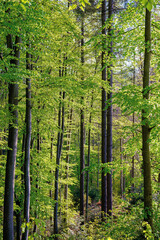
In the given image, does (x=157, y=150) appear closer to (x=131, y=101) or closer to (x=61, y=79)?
(x=131, y=101)

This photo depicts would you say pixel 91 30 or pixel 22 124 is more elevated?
pixel 91 30

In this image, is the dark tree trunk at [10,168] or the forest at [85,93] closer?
the forest at [85,93]

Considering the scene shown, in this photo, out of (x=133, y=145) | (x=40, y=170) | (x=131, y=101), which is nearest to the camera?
(x=131, y=101)

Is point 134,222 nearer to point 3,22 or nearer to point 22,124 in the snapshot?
point 22,124

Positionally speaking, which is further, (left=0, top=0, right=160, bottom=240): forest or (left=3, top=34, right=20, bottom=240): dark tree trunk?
(left=3, top=34, right=20, bottom=240): dark tree trunk

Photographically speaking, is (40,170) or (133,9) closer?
(133,9)

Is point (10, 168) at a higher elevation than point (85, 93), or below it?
below

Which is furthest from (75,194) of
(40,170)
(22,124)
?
(22,124)

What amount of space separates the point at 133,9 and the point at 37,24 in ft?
8.06

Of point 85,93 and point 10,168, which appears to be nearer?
point 10,168

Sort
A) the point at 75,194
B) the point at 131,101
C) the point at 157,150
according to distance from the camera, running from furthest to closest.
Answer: the point at 75,194 → the point at 157,150 → the point at 131,101

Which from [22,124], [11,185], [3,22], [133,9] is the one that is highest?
[133,9]

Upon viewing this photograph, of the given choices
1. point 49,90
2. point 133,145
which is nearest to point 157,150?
point 133,145

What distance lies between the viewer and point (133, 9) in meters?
4.43
